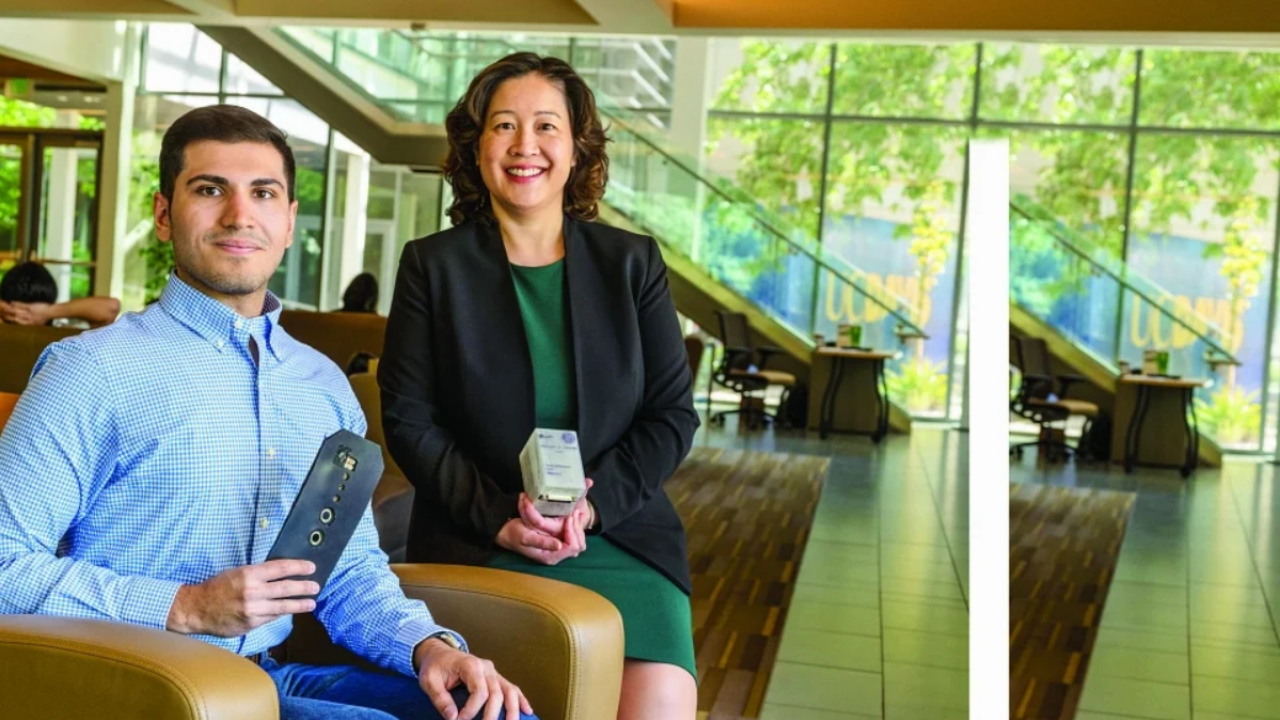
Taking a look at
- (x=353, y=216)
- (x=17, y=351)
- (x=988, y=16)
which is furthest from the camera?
(x=353, y=216)

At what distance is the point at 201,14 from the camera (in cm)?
927

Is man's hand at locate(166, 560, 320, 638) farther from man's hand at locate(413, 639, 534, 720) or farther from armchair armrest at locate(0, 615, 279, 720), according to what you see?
man's hand at locate(413, 639, 534, 720)

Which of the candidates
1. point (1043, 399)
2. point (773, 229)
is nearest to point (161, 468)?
point (1043, 399)

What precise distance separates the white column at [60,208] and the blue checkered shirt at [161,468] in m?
14.3

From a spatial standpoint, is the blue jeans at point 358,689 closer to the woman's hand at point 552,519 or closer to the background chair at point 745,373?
the woman's hand at point 552,519

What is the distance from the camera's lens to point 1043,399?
12945 mm

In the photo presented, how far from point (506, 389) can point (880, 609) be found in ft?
12.1

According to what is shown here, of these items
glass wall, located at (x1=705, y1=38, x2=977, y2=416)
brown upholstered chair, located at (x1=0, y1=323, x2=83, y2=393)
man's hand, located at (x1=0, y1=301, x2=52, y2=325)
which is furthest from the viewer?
glass wall, located at (x1=705, y1=38, x2=977, y2=416)

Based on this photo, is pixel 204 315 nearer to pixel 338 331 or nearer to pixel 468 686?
pixel 468 686

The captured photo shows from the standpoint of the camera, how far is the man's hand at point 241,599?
5.65ft

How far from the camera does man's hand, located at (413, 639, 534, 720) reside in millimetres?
1830

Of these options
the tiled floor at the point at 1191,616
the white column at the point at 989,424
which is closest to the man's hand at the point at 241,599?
the white column at the point at 989,424

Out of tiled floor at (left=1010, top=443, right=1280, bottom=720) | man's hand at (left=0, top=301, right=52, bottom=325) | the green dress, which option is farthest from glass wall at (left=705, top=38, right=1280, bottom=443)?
the green dress

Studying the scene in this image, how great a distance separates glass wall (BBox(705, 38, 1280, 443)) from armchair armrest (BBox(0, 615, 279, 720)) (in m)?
13.5
